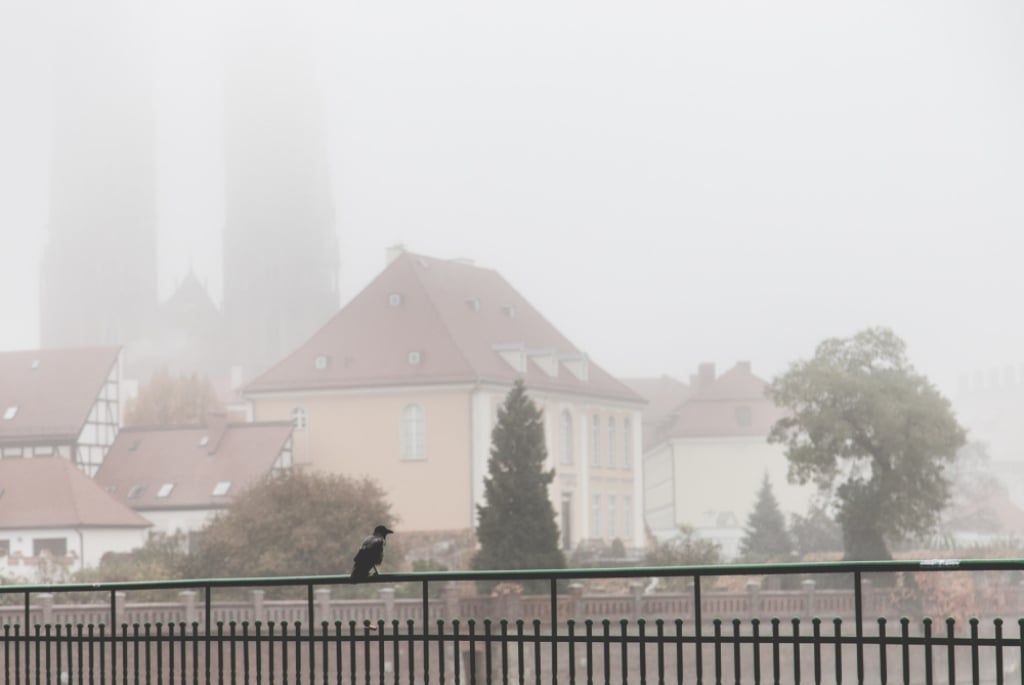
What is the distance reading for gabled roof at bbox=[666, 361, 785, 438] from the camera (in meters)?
87.4

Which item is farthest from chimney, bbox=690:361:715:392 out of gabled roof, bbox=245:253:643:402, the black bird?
the black bird

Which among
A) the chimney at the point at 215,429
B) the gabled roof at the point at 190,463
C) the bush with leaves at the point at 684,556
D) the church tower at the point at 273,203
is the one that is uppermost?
the church tower at the point at 273,203

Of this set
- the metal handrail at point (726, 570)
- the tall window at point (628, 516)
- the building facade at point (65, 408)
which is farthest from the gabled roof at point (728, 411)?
the metal handrail at point (726, 570)

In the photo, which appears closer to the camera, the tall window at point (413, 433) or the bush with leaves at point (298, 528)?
the bush with leaves at point (298, 528)

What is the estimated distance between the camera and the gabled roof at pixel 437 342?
75.2 meters

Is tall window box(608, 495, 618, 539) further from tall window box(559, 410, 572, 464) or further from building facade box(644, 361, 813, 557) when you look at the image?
building facade box(644, 361, 813, 557)

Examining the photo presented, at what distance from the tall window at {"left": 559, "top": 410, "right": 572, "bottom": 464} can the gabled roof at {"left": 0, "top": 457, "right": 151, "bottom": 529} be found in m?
17.6

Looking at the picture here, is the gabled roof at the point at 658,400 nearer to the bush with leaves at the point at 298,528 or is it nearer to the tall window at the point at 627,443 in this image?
the tall window at the point at 627,443

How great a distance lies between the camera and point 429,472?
70.1m

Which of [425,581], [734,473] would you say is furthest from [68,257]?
[425,581]

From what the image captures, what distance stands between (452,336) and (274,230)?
69344 millimetres

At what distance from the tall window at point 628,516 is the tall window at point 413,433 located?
9933 mm

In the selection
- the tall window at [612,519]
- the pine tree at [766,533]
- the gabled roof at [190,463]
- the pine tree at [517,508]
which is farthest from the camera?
the tall window at [612,519]

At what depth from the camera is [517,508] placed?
6081cm
